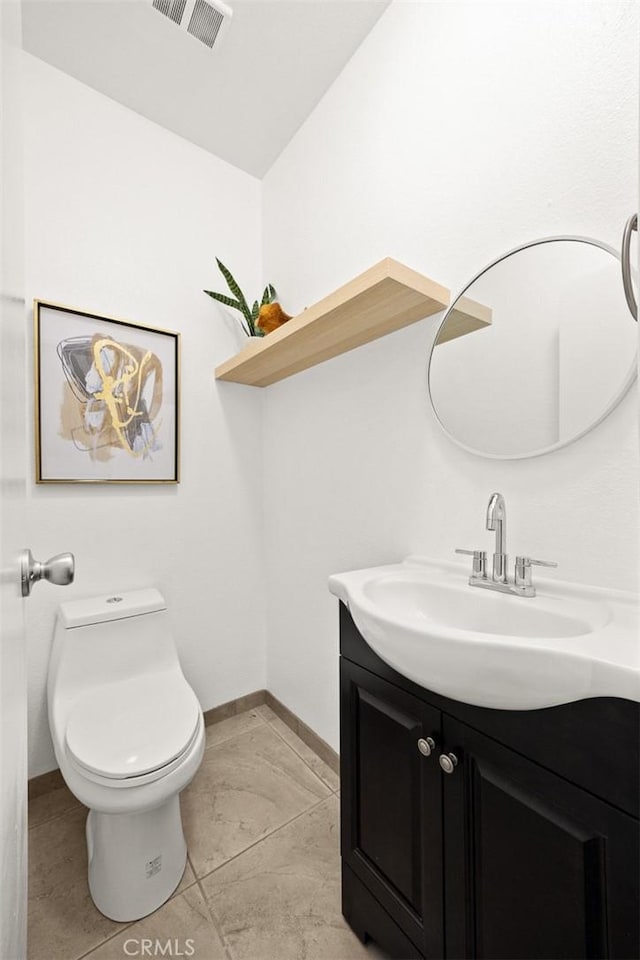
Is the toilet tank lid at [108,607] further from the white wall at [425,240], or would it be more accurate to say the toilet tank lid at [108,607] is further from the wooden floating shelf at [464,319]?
the wooden floating shelf at [464,319]

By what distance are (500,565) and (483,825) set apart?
0.47 meters

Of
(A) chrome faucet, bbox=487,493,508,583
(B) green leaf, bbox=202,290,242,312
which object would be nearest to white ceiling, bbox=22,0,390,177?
(B) green leaf, bbox=202,290,242,312

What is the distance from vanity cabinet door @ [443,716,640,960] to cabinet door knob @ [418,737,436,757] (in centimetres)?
3

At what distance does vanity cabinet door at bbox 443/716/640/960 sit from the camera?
0.52m

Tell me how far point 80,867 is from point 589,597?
1.56m

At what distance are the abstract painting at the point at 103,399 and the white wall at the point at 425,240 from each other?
481mm

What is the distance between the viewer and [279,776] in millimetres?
1490

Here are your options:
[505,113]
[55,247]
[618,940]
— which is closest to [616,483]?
[618,940]

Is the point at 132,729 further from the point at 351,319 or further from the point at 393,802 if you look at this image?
the point at 351,319

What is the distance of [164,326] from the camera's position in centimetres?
167

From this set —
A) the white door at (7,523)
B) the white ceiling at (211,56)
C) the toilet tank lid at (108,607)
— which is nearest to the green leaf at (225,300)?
the white ceiling at (211,56)

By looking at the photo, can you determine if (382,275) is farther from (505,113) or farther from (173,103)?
(173,103)

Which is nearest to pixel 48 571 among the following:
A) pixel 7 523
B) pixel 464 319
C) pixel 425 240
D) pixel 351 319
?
pixel 7 523

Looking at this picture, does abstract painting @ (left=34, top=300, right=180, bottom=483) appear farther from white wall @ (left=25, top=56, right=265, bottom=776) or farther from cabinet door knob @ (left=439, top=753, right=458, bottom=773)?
cabinet door knob @ (left=439, top=753, right=458, bottom=773)
